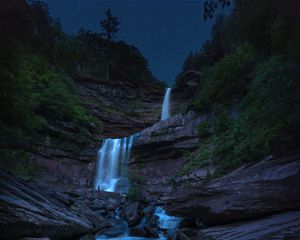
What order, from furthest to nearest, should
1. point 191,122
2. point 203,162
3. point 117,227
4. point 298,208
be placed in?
point 191,122
point 203,162
point 117,227
point 298,208

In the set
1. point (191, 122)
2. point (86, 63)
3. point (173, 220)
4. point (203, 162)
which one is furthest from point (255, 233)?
point (86, 63)

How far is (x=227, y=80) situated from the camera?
816 inches

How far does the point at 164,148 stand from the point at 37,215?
15.0 metres

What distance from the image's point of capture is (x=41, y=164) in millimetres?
20938

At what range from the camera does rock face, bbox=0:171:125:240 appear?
7.23 m

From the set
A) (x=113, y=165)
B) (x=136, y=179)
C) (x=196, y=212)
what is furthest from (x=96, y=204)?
(x=113, y=165)

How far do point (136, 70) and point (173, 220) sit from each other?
31.8m

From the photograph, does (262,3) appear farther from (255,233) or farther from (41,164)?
(41,164)

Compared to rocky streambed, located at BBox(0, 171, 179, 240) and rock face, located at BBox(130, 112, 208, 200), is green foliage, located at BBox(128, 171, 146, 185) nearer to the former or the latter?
rock face, located at BBox(130, 112, 208, 200)

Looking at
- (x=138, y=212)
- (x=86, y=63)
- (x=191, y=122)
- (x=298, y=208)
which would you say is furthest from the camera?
(x=86, y=63)

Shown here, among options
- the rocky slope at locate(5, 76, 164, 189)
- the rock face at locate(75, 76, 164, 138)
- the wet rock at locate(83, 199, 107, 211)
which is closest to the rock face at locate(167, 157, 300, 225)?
the wet rock at locate(83, 199, 107, 211)

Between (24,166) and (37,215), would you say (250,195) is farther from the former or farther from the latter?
(24,166)

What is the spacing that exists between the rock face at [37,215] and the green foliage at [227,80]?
1319 centimetres

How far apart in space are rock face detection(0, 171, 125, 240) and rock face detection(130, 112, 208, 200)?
383 inches
